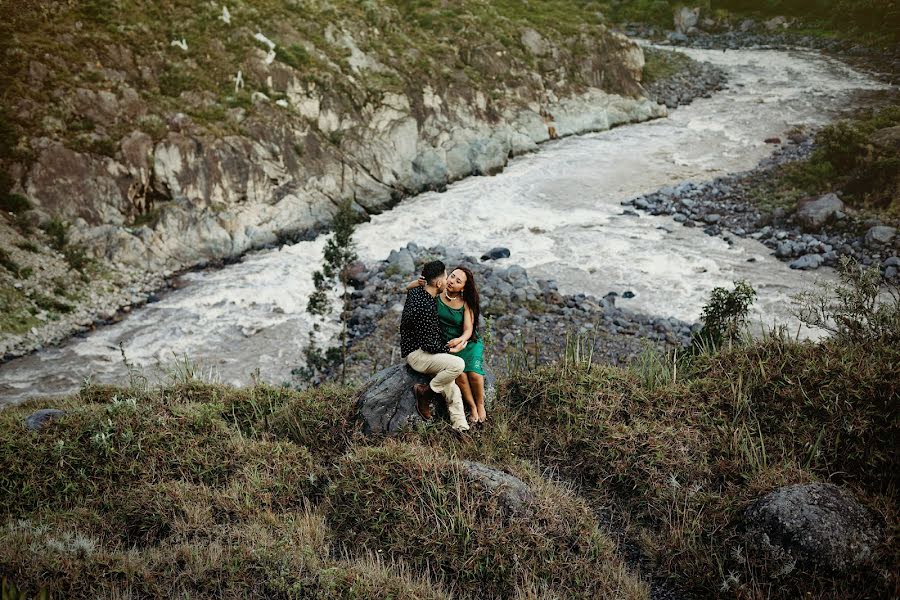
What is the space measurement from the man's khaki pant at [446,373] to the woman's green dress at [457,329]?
0.25 m

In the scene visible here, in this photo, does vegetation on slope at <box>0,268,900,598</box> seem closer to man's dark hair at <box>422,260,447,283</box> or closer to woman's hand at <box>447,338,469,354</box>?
woman's hand at <box>447,338,469,354</box>

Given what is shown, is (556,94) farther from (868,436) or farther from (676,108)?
(868,436)

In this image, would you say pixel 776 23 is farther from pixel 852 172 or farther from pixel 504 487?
pixel 504 487

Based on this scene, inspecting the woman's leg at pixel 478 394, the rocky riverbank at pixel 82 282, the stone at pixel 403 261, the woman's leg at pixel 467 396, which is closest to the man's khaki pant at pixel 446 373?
the woman's leg at pixel 467 396

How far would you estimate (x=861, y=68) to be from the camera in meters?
42.3

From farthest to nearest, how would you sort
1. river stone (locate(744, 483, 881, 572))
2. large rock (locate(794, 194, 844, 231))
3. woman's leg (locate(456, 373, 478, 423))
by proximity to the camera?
large rock (locate(794, 194, 844, 231)), woman's leg (locate(456, 373, 478, 423)), river stone (locate(744, 483, 881, 572))

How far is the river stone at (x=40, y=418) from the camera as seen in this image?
8.38 meters

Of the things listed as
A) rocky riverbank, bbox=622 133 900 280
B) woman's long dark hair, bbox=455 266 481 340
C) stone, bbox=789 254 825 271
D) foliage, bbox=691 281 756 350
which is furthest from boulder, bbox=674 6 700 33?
woman's long dark hair, bbox=455 266 481 340

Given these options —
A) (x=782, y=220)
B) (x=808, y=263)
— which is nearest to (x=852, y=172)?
(x=782, y=220)

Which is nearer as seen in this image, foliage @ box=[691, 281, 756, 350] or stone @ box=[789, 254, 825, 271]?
foliage @ box=[691, 281, 756, 350]

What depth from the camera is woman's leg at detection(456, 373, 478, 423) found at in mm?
7918

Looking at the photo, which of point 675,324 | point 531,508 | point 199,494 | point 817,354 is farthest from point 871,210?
point 199,494

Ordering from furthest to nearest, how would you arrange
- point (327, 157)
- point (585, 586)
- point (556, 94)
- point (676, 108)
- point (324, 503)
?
point (676, 108)
point (556, 94)
point (327, 157)
point (324, 503)
point (585, 586)

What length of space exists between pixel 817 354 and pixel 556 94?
3523 cm
